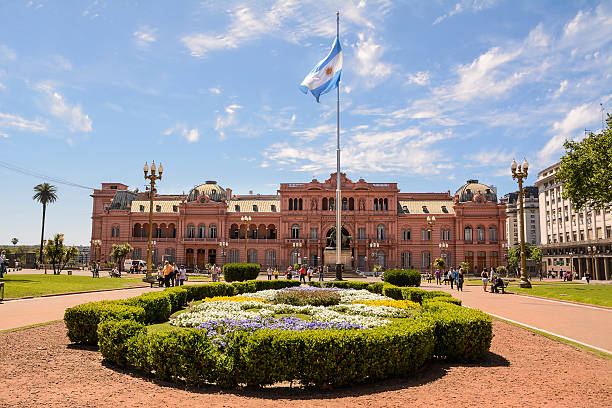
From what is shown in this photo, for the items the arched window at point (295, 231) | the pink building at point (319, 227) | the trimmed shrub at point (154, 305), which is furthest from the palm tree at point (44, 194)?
the trimmed shrub at point (154, 305)

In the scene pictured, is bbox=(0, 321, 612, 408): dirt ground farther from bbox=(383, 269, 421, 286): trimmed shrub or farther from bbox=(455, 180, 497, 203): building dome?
bbox=(455, 180, 497, 203): building dome

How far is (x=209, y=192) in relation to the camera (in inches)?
3221

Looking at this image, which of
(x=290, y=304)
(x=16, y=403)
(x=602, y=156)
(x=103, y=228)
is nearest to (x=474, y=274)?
(x=602, y=156)

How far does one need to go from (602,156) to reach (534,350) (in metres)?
27.6

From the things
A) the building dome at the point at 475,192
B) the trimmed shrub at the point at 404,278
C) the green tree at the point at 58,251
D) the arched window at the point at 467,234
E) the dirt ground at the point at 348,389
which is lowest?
the dirt ground at the point at 348,389

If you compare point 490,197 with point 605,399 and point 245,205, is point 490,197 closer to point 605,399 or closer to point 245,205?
point 245,205

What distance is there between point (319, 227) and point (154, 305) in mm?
61402

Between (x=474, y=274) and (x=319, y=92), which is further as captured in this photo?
(x=474, y=274)

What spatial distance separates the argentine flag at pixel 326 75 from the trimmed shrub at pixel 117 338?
23731 millimetres

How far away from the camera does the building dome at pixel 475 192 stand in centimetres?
7738

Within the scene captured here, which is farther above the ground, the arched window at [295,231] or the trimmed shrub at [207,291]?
the arched window at [295,231]

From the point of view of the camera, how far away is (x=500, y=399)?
7781mm

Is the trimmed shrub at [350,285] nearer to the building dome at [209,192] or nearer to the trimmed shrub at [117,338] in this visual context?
the trimmed shrub at [117,338]

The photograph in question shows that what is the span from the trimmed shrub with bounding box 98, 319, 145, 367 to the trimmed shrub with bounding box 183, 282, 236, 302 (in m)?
10.7
